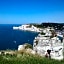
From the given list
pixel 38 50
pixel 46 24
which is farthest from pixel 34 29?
pixel 38 50

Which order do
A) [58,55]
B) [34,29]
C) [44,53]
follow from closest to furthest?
[58,55]
[44,53]
[34,29]

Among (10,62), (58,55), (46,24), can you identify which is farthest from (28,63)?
(46,24)

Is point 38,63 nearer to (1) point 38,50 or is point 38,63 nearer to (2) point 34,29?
(1) point 38,50

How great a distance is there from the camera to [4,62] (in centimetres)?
777

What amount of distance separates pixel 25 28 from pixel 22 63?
19072cm

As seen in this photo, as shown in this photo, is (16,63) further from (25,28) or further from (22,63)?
(25,28)

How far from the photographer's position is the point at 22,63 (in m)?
7.81

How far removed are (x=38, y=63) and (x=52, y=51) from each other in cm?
625

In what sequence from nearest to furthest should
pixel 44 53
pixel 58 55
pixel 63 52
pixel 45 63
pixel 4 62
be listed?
pixel 4 62 → pixel 45 63 → pixel 63 52 → pixel 58 55 → pixel 44 53

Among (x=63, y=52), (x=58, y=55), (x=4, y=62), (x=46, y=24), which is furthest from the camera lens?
(x=46, y=24)

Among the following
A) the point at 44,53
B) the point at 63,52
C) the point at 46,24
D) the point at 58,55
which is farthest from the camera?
the point at 46,24

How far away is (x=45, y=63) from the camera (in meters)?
8.30

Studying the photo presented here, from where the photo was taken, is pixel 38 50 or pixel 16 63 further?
pixel 38 50

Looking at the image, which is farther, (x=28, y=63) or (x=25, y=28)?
(x=25, y=28)
